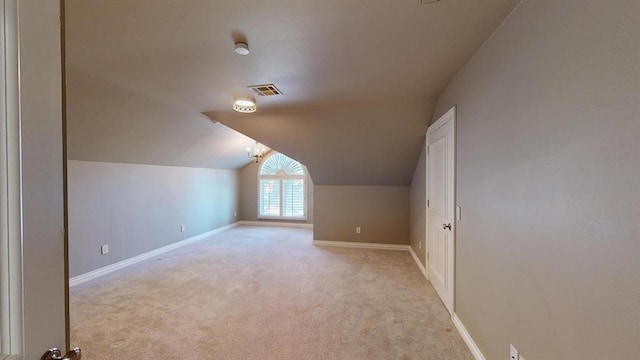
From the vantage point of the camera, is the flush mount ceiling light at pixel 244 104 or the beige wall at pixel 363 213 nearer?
the flush mount ceiling light at pixel 244 104

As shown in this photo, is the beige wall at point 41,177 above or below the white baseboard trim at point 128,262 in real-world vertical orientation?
above

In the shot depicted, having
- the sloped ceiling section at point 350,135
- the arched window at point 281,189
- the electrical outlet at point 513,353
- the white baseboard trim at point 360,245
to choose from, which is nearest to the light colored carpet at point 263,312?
the electrical outlet at point 513,353

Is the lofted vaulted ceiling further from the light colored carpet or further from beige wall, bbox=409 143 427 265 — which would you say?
the light colored carpet

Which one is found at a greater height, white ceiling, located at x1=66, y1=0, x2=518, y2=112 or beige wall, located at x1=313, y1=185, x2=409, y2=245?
white ceiling, located at x1=66, y1=0, x2=518, y2=112

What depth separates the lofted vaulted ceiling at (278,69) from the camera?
154 centimetres

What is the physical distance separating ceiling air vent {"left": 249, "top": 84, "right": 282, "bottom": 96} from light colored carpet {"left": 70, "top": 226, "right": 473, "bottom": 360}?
227 cm

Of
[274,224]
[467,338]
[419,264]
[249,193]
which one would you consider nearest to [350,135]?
[419,264]

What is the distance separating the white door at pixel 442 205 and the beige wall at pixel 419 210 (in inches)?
12.5

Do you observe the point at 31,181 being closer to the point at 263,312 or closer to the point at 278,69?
the point at 278,69

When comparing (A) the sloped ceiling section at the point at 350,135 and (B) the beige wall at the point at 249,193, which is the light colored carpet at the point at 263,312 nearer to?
(A) the sloped ceiling section at the point at 350,135

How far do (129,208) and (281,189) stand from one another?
3755 mm

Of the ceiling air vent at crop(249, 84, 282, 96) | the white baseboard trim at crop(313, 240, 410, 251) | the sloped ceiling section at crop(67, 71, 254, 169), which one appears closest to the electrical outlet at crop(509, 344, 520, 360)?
the ceiling air vent at crop(249, 84, 282, 96)

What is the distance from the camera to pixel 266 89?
2.82 meters

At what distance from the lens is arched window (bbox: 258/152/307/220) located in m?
7.20
